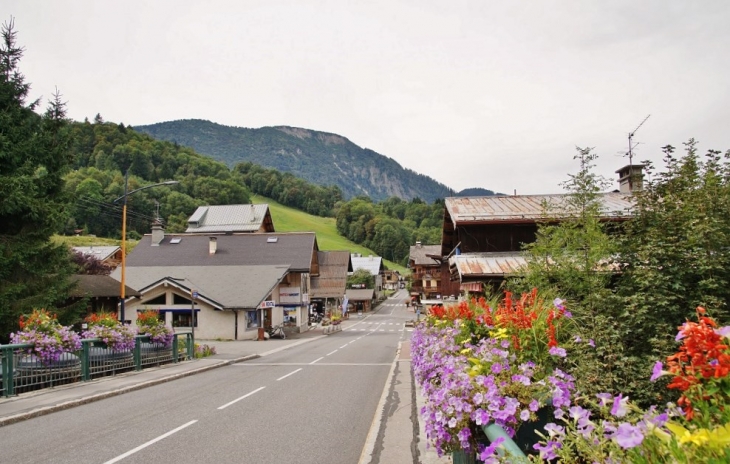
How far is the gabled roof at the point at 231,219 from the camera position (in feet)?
259

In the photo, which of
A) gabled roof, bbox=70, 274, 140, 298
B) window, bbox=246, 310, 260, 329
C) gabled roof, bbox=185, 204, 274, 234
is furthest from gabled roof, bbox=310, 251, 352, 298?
gabled roof, bbox=70, 274, 140, 298

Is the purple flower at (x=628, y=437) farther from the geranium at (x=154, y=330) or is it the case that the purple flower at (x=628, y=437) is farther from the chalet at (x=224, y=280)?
the chalet at (x=224, y=280)

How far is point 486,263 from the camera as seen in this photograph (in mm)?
22531

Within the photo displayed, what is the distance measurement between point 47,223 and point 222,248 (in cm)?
3346

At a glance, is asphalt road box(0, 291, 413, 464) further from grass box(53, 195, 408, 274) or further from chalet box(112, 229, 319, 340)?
grass box(53, 195, 408, 274)

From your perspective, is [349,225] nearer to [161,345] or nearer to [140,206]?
[140,206]

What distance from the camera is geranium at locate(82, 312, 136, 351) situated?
16.0 metres

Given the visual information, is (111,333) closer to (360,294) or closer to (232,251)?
(232,251)

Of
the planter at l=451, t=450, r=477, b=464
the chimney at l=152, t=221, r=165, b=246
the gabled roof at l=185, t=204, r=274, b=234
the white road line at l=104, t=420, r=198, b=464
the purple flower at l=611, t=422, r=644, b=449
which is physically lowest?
the white road line at l=104, t=420, r=198, b=464

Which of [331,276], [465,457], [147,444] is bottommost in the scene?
[147,444]

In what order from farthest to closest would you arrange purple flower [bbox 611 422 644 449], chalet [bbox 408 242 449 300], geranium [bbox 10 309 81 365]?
chalet [bbox 408 242 449 300] < geranium [bbox 10 309 81 365] < purple flower [bbox 611 422 644 449]

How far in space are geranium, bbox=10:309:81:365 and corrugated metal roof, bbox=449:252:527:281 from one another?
45.9 ft

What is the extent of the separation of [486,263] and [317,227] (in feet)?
459

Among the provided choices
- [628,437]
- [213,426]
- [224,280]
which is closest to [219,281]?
[224,280]
